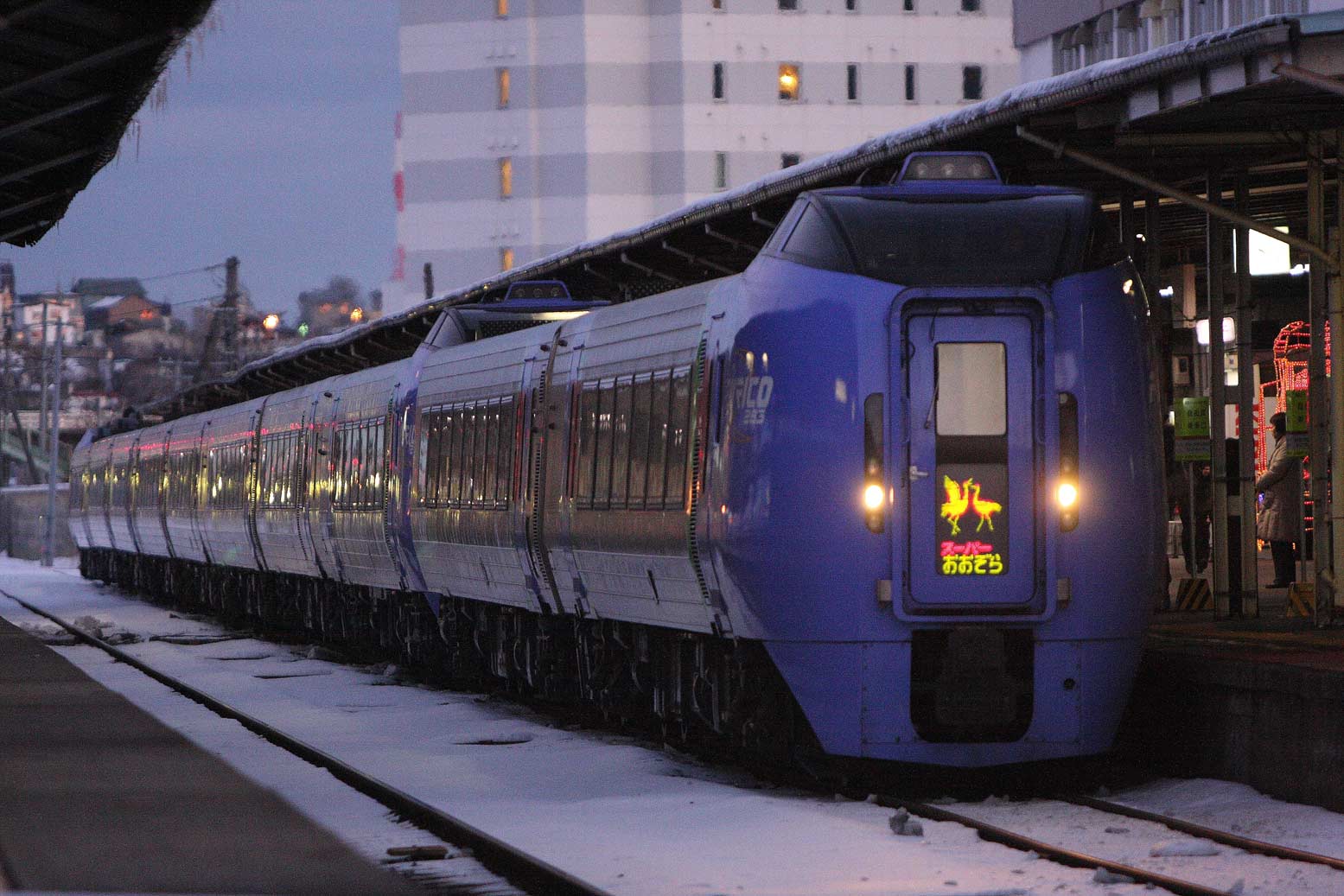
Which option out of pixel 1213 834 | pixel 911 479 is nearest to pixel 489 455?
pixel 911 479

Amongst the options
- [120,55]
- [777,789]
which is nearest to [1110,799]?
[777,789]

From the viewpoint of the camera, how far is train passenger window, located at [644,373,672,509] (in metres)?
14.4

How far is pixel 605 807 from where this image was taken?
12273 mm

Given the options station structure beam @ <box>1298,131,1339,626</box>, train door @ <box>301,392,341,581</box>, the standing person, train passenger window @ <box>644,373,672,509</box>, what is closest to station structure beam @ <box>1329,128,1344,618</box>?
station structure beam @ <box>1298,131,1339,626</box>

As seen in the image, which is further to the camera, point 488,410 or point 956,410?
point 488,410

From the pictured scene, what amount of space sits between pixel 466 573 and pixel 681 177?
58.3 m

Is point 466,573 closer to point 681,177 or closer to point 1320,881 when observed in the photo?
point 1320,881

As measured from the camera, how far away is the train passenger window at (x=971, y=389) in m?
12.4

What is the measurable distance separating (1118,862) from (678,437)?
4852mm

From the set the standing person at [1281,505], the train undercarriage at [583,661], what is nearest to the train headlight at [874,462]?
the train undercarriage at [583,661]

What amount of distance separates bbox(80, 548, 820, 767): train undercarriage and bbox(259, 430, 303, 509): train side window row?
109 centimetres

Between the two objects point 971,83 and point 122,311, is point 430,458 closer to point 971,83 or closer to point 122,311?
point 971,83

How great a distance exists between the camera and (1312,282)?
691 inches

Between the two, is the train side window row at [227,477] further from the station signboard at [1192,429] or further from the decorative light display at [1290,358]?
the station signboard at [1192,429]
